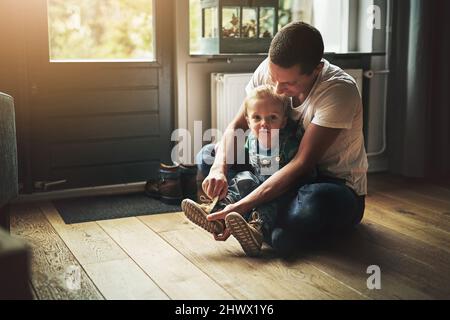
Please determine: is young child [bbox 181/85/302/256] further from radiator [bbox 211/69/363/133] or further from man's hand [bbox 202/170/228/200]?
radiator [bbox 211/69/363/133]

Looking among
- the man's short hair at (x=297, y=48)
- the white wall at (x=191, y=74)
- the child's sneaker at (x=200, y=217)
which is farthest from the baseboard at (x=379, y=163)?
the child's sneaker at (x=200, y=217)

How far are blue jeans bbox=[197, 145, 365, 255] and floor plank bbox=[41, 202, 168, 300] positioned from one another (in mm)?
489

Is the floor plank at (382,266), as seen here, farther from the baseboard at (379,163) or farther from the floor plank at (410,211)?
the baseboard at (379,163)

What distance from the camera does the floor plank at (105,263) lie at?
1715 mm

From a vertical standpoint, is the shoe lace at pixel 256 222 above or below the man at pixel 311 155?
below

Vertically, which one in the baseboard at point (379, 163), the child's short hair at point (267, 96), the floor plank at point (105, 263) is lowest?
the floor plank at point (105, 263)

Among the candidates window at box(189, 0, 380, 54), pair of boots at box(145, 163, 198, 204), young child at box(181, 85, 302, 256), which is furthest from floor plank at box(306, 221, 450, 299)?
window at box(189, 0, 380, 54)

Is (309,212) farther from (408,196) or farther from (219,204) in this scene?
(408,196)

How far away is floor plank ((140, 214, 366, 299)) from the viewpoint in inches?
67.3

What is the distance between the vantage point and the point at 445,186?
3018 mm

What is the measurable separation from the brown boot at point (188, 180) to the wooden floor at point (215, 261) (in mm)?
271

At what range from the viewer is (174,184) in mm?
2760

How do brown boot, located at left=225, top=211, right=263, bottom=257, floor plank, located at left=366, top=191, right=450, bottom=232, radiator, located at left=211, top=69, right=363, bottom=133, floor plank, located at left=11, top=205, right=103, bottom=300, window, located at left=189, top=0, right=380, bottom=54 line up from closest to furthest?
floor plank, located at left=11, top=205, right=103, bottom=300 → brown boot, located at left=225, top=211, right=263, bottom=257 → floor plank, located at left=366, top=191, right=450, bottom=232 → radiator, located at left=211, top=69, right=363, bottom=133 → window, located at left=189, top=0, right=380, bottom=54

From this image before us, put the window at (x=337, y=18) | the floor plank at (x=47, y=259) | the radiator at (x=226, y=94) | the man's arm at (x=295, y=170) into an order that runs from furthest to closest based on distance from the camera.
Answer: the window at (x=337, y=18), the radiator at (x=226, y=94), the man's arm at (x=295, y=170), the floor plank at (x=47, y=259)
